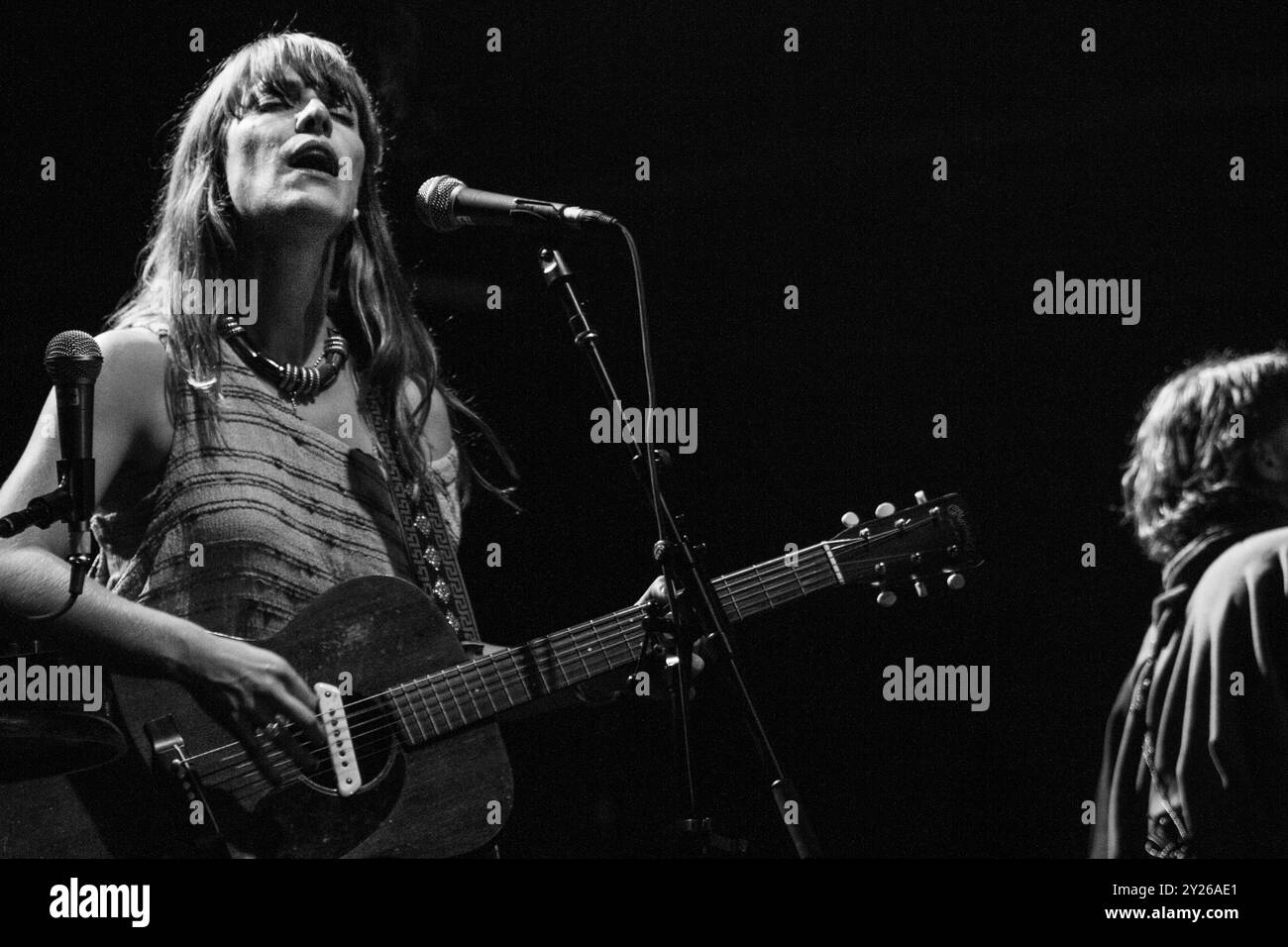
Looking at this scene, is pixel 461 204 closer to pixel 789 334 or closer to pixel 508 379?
pixel 508 379

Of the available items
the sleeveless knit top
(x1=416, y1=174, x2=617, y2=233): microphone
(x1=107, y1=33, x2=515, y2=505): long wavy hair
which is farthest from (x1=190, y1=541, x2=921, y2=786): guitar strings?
(x1=416, y1=174, x2=617, y2=233): microphone

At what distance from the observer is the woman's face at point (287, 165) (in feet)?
9.20

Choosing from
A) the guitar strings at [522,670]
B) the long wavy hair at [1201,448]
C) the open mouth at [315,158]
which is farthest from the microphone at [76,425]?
the long wavy hair at [1201,448]

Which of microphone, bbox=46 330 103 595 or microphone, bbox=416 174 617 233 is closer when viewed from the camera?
microphone, bbox=46 330 103 595

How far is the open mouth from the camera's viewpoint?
2807 millimetres

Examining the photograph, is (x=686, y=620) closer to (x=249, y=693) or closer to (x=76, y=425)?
(x=249, y=693)

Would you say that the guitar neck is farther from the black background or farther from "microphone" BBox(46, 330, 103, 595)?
"microphone" BBox(46, 330, 103, 595)

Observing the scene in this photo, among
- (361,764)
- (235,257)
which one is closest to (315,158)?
(235,257)

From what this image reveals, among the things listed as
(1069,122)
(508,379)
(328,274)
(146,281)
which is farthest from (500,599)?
(1069,122)

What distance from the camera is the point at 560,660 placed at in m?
2.70

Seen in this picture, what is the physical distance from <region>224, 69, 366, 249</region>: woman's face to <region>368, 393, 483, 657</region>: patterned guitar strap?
0.38 meters

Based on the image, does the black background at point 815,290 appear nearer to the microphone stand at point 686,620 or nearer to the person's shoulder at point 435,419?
the person's shoulder at point 435,419

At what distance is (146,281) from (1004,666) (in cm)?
192

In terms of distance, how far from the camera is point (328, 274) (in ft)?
9.58
